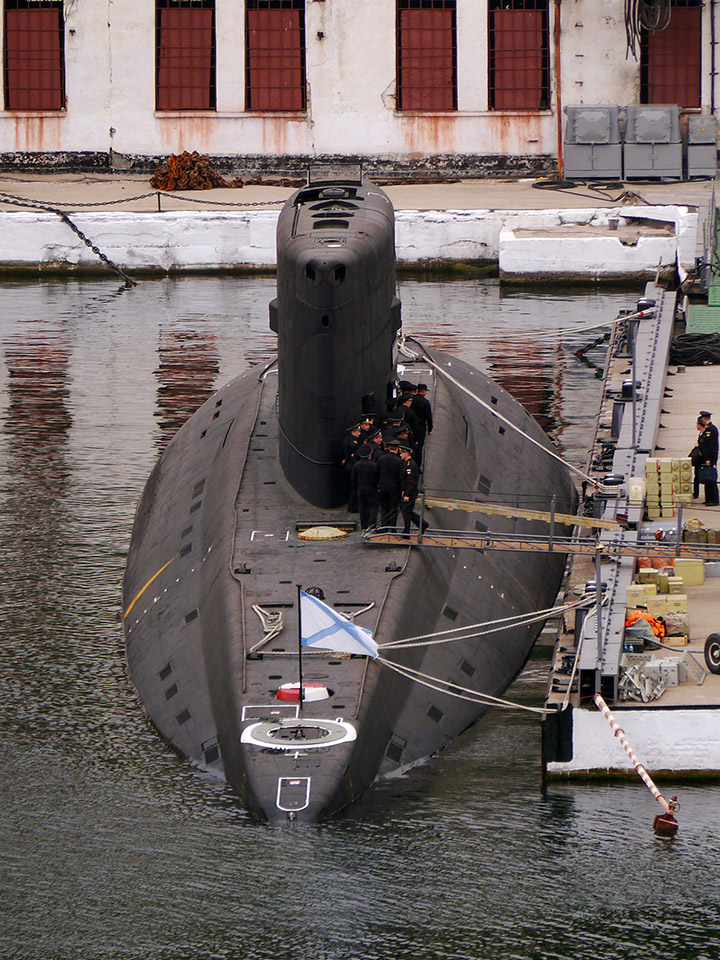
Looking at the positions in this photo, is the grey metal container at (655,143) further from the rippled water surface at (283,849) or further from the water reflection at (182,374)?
the rippled water surface at (283,849)

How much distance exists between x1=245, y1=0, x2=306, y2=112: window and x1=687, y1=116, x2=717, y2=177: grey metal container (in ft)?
44.4

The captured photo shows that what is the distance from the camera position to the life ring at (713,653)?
71.5 ft

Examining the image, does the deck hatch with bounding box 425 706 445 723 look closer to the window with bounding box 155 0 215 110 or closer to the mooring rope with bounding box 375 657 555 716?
the mooring rope with bounding box 375 657 555 716

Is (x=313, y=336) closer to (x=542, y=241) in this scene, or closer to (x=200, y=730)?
(x=200, y=730)

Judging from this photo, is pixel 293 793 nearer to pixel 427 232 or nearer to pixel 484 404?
pixel 484 404

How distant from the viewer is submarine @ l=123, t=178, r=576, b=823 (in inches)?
744

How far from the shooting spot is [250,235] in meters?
53.4

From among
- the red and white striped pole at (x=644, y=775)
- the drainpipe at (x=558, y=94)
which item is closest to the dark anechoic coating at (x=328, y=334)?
the red and white striped pole at (x=644, y=775)

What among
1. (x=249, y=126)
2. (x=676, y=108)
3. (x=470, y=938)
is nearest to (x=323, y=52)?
(x=249, y=126)

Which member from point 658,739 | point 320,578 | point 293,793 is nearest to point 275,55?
point 320,578

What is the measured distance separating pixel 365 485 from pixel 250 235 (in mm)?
32263

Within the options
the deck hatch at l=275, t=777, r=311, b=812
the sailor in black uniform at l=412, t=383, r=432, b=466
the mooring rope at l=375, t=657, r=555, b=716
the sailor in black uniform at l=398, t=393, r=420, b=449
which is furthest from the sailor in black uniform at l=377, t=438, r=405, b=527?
the deck hatch at l=275, t=777, r=311, b=812

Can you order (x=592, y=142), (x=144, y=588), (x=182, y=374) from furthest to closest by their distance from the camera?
(x=592, y=142) → (x=182, y=374) → (x=144, y=588)

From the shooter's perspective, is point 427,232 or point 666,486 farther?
point 427,232
